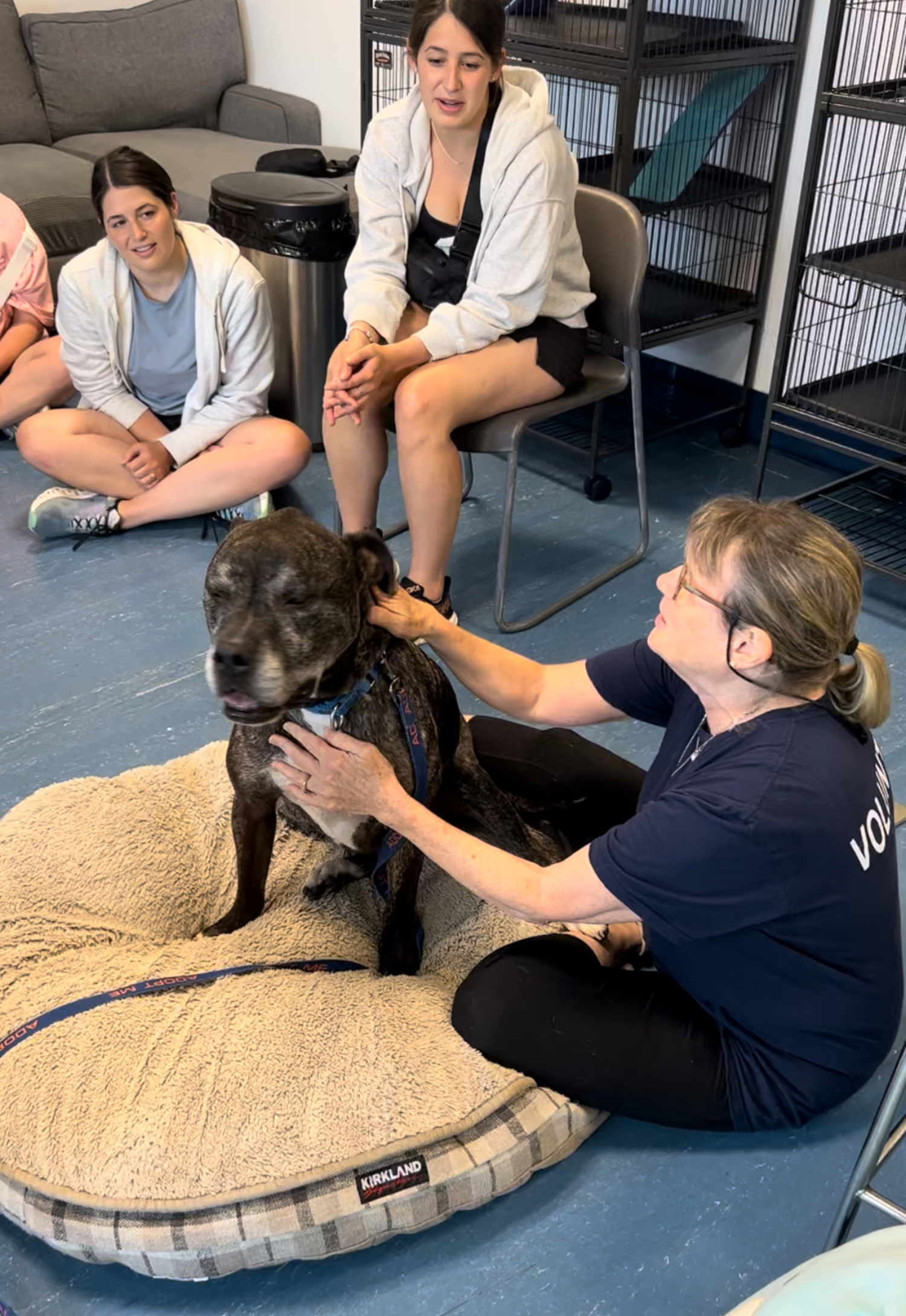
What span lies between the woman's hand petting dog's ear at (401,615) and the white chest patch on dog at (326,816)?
17 cm

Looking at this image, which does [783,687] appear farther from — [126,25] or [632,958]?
[126,25]

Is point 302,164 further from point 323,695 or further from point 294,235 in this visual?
point 323,695

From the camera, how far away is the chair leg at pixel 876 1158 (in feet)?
4.88

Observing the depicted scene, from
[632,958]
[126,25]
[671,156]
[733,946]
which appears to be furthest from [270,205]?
[733,946]

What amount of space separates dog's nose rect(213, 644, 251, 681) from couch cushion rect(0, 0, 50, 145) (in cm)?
434

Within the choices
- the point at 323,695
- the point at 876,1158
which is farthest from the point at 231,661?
the point at 876,1158

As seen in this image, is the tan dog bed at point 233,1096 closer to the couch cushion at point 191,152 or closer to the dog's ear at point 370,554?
the dog's ear at point 370,554

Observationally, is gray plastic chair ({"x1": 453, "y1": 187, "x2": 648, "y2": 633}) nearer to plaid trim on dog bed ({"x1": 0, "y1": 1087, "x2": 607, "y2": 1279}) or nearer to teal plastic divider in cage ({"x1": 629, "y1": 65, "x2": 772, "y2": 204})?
teal plastic divider in cage ({"x1": 629, "y1": 65, "x2": 772, "y2": 204})

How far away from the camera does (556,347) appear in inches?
119

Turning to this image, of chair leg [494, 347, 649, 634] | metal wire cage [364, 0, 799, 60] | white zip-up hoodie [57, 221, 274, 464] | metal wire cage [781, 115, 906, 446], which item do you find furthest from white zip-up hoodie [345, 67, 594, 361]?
metal wire cage [781, 115, 906, 446]

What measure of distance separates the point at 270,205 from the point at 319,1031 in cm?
277

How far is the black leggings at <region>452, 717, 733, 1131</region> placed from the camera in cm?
168

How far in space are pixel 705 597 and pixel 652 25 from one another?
8.52 feet

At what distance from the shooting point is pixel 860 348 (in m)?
3.69
